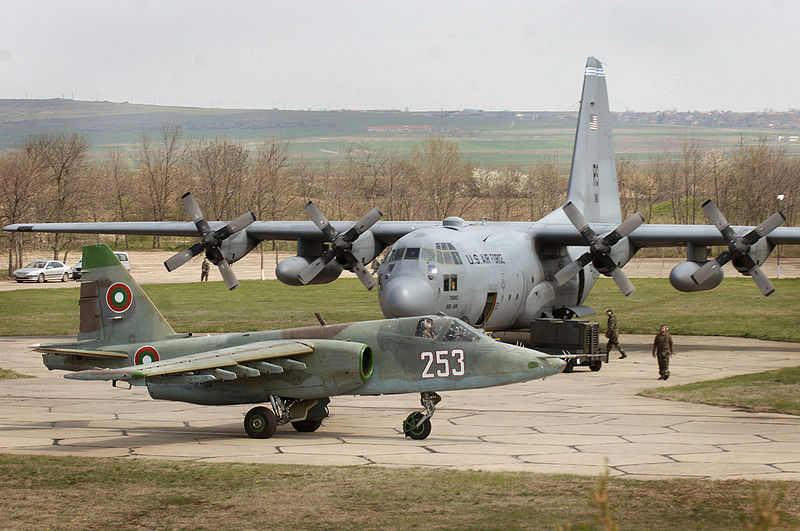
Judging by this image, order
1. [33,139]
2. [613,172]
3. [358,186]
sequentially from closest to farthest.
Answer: [613,172]
[33,139]
[358,186]

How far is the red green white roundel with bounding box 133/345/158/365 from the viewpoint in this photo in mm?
19406

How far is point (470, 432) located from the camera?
62.4ft

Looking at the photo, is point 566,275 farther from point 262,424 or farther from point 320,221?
point 262,424

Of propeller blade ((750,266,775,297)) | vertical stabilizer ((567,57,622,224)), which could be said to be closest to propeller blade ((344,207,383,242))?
vertical stabilizer ((567,57,622,224))

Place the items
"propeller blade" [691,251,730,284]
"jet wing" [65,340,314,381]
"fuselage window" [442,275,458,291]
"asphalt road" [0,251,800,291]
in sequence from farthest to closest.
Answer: "asphalt road" [0,251,800,291], "propeller blade" [691,251,730,284], "fuselage window" [442,275,458,291], "jet wing" [65,340,314,381]

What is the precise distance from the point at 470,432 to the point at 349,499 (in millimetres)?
6025

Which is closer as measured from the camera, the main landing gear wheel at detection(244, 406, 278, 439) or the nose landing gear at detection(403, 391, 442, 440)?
the nose landing gear at detection(403, 391, 442, 440)

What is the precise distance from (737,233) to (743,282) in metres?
32.4

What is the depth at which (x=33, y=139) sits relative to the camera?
90.4 meters

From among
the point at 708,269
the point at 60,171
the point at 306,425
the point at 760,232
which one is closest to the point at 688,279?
the point at 708,269

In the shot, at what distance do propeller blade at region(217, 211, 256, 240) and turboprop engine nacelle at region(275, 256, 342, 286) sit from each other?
7.52 feet

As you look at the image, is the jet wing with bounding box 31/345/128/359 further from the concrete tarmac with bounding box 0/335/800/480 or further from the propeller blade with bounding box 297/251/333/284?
the propeller blade with bounding box 297/251/333/284

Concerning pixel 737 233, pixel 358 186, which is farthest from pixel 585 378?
pixel 358 186

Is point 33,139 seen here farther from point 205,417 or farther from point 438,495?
point 438,495
